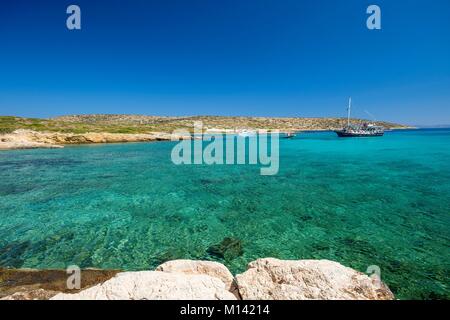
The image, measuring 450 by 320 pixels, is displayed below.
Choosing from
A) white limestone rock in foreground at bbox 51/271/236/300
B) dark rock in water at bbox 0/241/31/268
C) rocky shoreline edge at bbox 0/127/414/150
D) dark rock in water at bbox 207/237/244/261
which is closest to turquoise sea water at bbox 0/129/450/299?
dark rock in water at bbox 0/241/31/268

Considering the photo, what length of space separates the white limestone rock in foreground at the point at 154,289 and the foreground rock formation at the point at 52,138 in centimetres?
5561

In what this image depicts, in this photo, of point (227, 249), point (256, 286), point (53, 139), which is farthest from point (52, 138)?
point (256, 286)

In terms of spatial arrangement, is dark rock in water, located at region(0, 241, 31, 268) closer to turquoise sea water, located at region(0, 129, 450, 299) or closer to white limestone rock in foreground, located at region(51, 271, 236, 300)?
turquoise sea water, located at region(0, 129, 450, 299)

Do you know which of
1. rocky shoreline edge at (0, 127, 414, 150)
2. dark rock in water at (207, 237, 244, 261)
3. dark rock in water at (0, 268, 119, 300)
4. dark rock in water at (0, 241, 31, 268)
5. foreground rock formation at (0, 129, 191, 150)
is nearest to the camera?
dark rock in water at (0, 268, 119, 300)

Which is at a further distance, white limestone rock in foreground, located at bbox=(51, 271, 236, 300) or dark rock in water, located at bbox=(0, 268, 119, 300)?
dark rock in water, located at bbox=(0, 268, 119, 300)

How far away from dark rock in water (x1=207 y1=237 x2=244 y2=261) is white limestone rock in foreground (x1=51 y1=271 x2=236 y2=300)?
4.43 metres

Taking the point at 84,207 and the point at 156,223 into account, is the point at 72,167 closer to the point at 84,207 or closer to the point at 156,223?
the point at 84,207

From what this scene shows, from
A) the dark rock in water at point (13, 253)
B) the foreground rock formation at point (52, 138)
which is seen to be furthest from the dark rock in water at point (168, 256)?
the foreground rock formation at point (52, 138)

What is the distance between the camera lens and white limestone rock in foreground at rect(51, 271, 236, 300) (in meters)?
3.91

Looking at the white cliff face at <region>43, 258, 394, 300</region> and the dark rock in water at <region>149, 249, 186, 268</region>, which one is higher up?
the white cliff face at <region>43, 258, 394, 300</region>

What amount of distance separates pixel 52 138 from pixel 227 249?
62.2 m

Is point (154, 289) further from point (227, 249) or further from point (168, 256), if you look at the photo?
point (227, 249)
